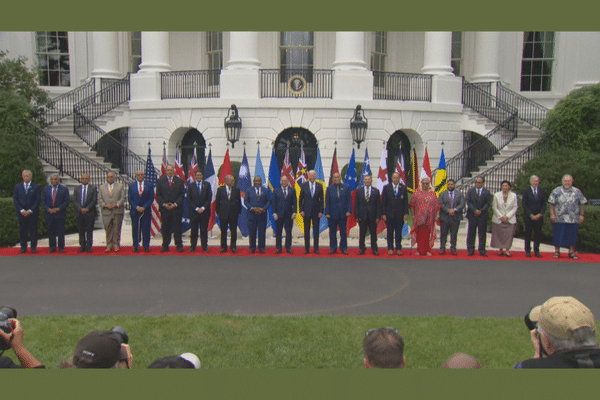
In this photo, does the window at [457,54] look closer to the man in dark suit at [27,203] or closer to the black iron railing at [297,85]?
the black iron railing at [297,85]

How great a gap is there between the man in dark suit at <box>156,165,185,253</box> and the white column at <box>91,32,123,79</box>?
38.8 feet

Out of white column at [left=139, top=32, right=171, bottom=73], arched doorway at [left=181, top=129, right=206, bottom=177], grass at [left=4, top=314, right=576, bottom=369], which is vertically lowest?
grass at [left=4, top=314, right=576, bottom=369]

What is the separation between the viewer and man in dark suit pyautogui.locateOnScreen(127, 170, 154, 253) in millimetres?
14398

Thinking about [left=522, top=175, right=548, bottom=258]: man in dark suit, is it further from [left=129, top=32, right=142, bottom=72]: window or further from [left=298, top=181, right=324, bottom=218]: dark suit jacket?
[left=129, top=32, right=142, bottom=72]: window

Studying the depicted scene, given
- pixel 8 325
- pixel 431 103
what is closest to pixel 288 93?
pixel 431 103

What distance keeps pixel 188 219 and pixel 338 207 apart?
160 inches

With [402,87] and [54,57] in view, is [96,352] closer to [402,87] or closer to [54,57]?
[402,87]

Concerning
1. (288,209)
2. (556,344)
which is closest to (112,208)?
(288,209)

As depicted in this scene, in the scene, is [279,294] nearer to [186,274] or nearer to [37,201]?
[186,274]

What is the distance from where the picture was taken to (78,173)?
808 inches

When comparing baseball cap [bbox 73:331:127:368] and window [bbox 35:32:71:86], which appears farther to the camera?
window [bbox 35:32:71:86]

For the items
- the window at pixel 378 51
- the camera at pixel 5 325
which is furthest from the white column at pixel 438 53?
the camera at pixel 5 325

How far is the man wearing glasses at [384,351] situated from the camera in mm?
3506

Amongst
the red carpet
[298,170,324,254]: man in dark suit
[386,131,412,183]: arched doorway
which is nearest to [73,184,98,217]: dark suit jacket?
the red carpet
